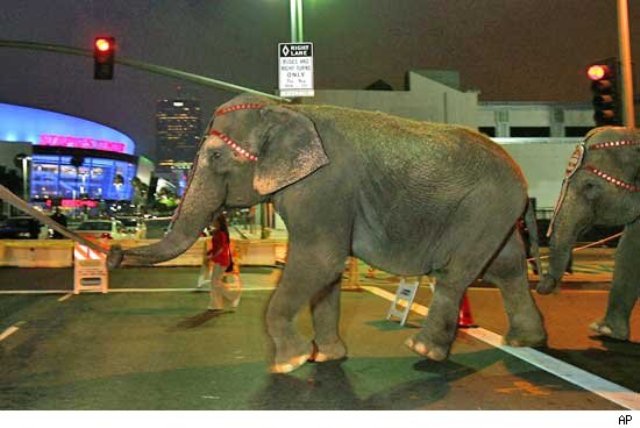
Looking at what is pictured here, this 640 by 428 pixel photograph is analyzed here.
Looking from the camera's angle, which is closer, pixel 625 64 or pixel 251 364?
pixel 251 364

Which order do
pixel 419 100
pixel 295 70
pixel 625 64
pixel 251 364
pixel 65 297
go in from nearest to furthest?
1. pixel 251 364
2. pixel 65 297
3. pixel 625 64
4. pixel 295 70
5. pixel 419 100

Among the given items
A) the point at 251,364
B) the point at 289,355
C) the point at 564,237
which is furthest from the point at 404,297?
the point at 289,355

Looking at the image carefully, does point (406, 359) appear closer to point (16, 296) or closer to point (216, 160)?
point (216, 160)

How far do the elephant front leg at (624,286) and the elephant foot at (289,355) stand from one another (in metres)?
4.28

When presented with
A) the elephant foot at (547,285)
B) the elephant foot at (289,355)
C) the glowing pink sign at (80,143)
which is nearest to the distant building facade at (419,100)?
the elephant foot at (547,285)

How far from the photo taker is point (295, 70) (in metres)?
17.5

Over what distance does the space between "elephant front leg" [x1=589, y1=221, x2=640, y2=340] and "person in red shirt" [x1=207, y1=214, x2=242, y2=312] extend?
19.2 ft

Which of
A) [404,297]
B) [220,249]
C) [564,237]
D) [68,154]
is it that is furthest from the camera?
[68,154]

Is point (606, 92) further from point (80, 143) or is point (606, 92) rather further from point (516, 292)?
point (80, 143)

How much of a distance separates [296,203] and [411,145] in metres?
1.29

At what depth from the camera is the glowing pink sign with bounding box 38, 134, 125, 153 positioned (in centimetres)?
10700

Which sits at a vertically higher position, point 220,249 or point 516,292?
point 220,249

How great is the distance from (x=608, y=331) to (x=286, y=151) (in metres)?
4.83

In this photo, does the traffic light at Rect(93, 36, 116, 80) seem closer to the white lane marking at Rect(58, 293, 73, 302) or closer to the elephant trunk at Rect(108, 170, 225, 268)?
the white lane marking at Rect(58, 293, 73, 302)
